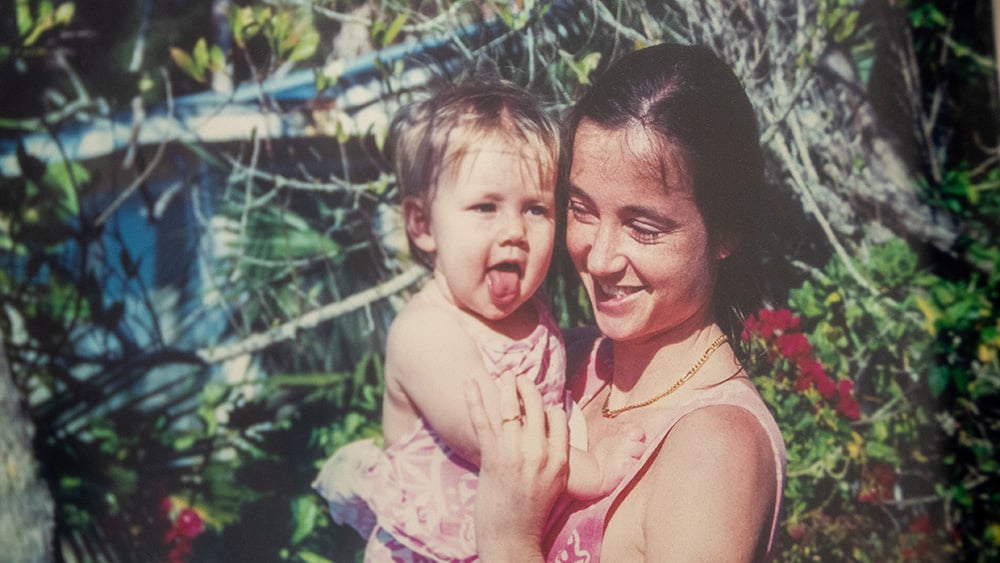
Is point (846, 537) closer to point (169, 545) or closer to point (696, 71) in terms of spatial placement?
point (696, 71)

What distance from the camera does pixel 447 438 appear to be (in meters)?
1.44

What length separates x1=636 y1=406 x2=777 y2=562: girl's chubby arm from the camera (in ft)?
4.00

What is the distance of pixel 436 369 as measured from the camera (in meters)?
1.44

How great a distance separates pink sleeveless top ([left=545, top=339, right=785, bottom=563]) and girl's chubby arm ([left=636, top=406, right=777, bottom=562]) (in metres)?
0.01

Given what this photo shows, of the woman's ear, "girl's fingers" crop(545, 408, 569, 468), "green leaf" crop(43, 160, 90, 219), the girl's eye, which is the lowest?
"girl's fingers" crop(545, 408, 569, 468)

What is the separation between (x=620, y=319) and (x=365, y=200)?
0.55m

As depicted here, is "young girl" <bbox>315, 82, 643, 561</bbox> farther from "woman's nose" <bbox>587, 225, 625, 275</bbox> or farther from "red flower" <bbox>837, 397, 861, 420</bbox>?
"red flower" <bbox>837, 397, 861, 420</bbox>

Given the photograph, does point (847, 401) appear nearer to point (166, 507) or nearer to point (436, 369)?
point (436, 369)

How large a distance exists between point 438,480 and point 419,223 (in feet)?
1.40

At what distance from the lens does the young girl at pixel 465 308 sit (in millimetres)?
1380

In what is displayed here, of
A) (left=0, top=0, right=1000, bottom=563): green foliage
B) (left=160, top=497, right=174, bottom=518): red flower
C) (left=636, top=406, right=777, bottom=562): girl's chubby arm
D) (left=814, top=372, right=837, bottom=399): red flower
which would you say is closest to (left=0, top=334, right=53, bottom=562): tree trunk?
(left=0, top=0, right=1000, bottom=563): green foliage

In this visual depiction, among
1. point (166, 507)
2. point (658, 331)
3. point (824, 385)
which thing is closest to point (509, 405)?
point (658, 331)

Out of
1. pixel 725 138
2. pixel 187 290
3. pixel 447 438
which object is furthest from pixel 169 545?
pixel 725 138

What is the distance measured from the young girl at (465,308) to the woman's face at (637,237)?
2.3 inches
